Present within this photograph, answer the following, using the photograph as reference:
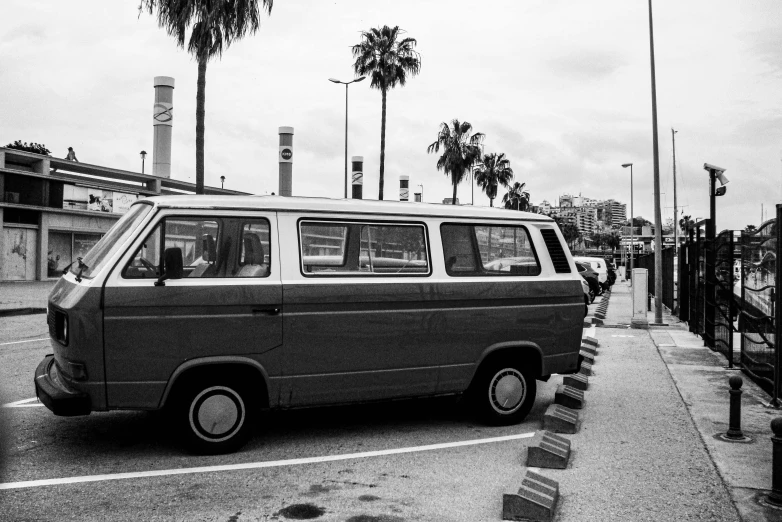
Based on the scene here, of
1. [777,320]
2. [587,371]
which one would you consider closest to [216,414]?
[777,320]

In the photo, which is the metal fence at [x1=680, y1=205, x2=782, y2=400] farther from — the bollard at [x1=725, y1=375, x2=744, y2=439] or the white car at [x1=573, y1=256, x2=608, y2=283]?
the white car at [x1=573, y1=256, x2=608, y2=283]

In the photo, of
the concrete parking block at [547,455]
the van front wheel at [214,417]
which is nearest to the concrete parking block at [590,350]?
the concrete parking block at [547,455]

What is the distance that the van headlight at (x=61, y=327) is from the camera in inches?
208

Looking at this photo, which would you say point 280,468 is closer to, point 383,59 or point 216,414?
point 216,414

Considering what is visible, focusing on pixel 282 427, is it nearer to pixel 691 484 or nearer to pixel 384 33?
pixel 691 484

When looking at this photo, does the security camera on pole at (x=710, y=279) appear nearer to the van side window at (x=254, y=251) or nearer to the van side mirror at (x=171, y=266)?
the van side window at (x=254, y=251)

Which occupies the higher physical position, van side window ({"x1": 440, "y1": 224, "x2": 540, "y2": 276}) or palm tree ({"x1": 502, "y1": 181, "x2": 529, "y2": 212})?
palm tree ({"x1": 502, "y1": 181, "x2": 529, "y2": 212})

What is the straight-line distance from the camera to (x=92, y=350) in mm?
5207

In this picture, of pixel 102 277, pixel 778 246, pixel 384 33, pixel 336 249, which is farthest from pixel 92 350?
pixel 384 33

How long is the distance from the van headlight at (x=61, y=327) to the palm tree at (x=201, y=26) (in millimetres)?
15864

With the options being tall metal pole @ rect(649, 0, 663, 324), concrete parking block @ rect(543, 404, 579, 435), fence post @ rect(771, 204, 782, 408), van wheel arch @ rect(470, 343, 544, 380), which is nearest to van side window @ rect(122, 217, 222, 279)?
van wheel arch @ rect(470, 343, 544, 380)

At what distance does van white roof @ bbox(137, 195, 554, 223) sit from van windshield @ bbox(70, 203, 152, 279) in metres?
0.14

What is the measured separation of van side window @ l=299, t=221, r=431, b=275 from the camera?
5992mm

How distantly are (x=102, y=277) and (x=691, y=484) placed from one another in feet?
15.0
